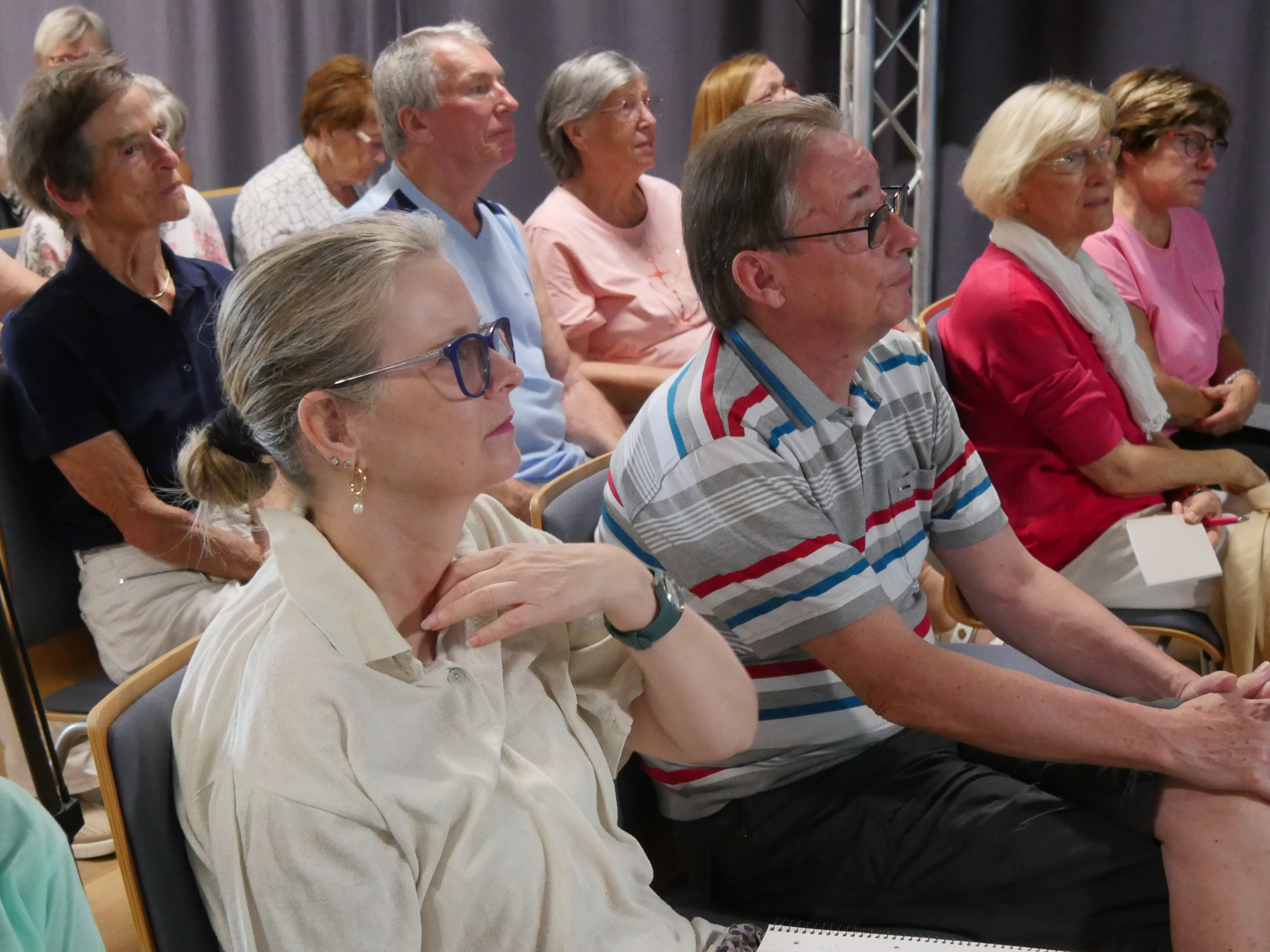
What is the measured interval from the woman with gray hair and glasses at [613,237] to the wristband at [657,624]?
1.69 metres

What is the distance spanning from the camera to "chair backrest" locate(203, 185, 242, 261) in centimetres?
381

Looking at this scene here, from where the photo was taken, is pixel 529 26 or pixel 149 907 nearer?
pixel 149 907

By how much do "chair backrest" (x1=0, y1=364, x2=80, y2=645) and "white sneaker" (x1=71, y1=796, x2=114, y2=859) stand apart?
1.17 feet

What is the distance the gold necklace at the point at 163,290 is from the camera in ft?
6.95

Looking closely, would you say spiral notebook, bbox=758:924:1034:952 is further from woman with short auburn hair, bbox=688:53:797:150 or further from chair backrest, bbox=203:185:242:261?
chair backrest, bbox=203:185:242:261

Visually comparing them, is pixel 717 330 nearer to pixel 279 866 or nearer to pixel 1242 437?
pixel 279 866

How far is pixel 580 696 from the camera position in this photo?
3.88 feet

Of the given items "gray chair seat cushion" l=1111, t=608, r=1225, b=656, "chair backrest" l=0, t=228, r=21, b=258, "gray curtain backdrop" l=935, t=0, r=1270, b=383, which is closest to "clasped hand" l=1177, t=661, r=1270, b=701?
"gray chair seat cushion" l=1111, t=608, r=1225, b=656

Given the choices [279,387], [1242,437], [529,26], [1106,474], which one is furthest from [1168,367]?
[529,26]

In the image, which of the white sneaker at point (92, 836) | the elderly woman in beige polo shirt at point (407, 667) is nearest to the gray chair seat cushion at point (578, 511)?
the elderly woman in beige polo shirt at point (407, 667)

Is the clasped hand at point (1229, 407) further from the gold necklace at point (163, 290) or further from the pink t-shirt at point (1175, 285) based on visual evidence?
the gold necklace at point (163, 290)

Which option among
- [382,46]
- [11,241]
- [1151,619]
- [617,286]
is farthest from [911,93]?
[11,241]

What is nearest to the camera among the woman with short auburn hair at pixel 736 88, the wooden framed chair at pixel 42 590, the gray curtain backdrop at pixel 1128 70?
the wooden framed chair at pixel 42 590

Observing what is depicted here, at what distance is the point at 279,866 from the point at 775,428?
74cm
